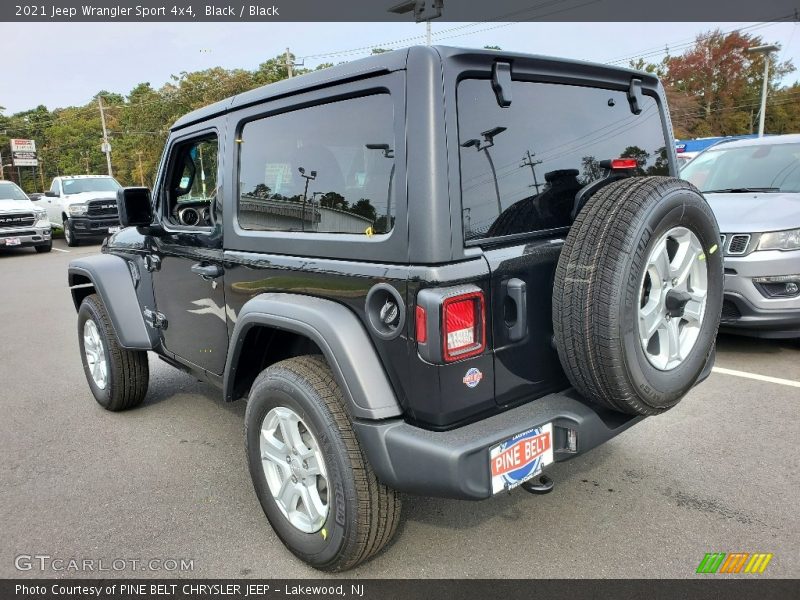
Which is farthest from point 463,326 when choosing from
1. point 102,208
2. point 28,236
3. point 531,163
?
point 102,208

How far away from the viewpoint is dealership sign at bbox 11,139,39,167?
166ft

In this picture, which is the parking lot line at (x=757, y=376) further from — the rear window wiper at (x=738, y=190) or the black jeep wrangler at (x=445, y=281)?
the black jeep wrangler at (x=445, y=281)

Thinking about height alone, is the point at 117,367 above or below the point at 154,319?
below

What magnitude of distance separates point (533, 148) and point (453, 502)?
1.71 metres

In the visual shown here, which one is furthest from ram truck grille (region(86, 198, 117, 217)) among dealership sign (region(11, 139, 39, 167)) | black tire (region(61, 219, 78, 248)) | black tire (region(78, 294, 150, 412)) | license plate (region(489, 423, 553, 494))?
dealership sign (region(11, 139, 39, 167))

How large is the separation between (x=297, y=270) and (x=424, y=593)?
1356 millimetres

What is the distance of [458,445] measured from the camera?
197 cm

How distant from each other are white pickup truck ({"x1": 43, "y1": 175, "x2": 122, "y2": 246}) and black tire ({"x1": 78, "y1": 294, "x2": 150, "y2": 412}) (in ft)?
41.2

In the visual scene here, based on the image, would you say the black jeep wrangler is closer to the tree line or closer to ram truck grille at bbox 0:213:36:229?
ram truck grille at bbox 0:213:36:229

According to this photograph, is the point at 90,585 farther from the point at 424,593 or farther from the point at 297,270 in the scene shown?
the point at 297,270

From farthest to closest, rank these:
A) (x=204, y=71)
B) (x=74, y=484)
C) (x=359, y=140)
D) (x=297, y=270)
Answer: (x=204, y=71) → (x=74, y=484) → (x=297, y=270) → (x=359, y=140)

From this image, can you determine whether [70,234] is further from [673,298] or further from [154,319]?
[673,298]

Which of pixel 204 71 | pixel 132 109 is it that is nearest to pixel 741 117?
pixel 204 71

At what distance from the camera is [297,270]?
2.43 meters
